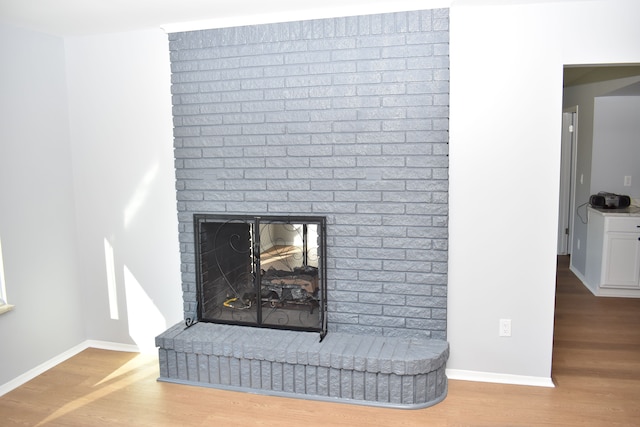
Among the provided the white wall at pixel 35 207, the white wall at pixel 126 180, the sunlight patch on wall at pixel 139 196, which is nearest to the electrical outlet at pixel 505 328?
the white wall at pixel 126 180

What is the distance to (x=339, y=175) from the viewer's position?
2975mm

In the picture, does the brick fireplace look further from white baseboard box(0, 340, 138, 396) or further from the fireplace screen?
white baseboard box(0, 340, 138, 396)

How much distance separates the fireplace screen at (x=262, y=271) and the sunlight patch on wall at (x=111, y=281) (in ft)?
2.24

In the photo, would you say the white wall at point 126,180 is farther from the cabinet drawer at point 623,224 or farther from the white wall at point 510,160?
the cabinet drawer at point 623,224

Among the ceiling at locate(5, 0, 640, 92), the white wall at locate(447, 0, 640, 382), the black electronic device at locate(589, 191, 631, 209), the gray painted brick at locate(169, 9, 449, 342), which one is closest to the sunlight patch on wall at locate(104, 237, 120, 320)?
the gray painted brick at locate(169, 9, 449, 342)

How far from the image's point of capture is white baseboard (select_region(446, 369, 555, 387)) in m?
2.90

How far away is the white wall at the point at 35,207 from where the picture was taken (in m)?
2.99

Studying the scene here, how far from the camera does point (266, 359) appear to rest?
9.36 ft

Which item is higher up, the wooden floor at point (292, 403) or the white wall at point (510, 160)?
the white wall at point (510, 160)

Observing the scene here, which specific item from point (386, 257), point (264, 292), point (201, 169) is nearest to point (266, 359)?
point (264, 292)

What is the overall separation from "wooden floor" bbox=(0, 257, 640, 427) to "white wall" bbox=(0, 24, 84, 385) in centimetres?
29

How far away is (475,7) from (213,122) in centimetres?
171

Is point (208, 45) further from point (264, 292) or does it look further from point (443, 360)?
point (443, 360)

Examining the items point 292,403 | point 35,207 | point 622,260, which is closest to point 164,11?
point 35,207
